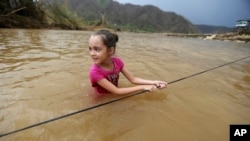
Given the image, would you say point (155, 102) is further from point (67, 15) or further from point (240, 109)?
point (67, 15)

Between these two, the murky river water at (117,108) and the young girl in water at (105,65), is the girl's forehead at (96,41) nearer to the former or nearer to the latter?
the young girl in water at (105,65)

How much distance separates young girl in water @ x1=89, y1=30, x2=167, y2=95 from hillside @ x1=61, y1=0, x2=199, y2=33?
82.9 meters

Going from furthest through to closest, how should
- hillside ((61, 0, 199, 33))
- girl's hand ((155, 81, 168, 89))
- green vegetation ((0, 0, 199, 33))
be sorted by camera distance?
1. hillside ((61, 0, 199, 33))
2. green vegetation ((0, 0, 199, 33))
3. girl's hand ((155, 81, 168, 89))

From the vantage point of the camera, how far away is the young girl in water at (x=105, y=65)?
2.28 meters

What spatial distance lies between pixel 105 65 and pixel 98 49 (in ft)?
0.96

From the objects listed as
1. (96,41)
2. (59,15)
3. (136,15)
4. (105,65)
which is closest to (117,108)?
(105,65)

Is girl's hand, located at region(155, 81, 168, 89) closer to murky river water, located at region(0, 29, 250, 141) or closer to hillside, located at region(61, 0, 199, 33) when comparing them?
murky river water, located at region(0, 29, 250, 141)

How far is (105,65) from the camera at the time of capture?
2.53m

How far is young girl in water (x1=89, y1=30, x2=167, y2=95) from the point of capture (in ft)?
7.48

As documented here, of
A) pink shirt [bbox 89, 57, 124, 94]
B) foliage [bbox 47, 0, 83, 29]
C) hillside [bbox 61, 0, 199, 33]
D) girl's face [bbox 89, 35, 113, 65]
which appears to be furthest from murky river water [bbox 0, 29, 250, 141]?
hillside [bbox 61, 0, 199, 33]

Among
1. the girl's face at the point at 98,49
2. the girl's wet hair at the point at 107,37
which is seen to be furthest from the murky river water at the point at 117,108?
the girl's wet hair at the point at 107,37

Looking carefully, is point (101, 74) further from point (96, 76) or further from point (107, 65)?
point (107, 65)

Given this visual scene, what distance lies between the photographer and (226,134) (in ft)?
5.84

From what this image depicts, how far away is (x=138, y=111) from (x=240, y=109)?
1.12 metres
